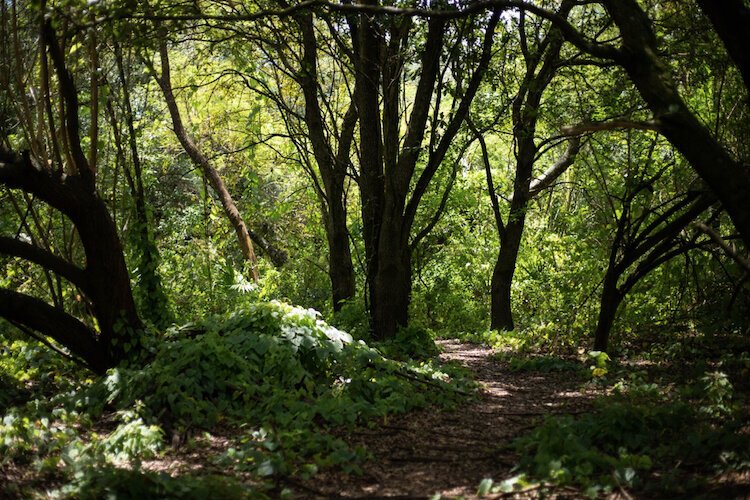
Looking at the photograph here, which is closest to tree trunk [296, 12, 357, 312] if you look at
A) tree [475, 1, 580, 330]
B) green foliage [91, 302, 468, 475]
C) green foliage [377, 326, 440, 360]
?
green foliage [377, 326, 440, 360]

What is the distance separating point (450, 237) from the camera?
19016 millimetres

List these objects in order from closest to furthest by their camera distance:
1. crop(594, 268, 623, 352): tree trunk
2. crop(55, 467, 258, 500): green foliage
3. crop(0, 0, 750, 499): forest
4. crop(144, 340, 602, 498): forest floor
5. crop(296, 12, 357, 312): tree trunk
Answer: crop(55, 467, 258, 500): green foliage < crop(144, 340, 602, 498): forest floor < crop(0, 0, 750, 499): forest < crop(594, 268, 623, 352): tree trunk < crop(296, 12, 357, 312): tree trunk

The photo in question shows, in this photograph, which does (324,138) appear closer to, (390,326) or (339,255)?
(339,255)

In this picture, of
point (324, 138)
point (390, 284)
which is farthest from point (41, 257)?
point (324, 138)

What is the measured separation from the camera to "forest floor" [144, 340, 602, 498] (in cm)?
413

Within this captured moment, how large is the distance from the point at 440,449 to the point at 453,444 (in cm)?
18

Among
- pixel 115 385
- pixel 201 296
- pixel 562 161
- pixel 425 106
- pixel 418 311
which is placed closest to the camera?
pixel 115 385

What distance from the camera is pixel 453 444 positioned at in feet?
16.5

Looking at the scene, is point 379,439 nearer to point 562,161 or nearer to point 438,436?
point 438,436

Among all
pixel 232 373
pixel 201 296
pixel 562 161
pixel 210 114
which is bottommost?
pixel 232 373

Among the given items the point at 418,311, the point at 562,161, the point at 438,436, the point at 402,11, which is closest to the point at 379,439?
the point at 438,436

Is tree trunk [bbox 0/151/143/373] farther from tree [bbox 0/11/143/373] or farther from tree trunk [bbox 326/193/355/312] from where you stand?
tree trunk [bbox 326/193/355/312]

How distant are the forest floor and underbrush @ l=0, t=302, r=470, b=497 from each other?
0.43 feet

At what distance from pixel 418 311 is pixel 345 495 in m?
14.6
